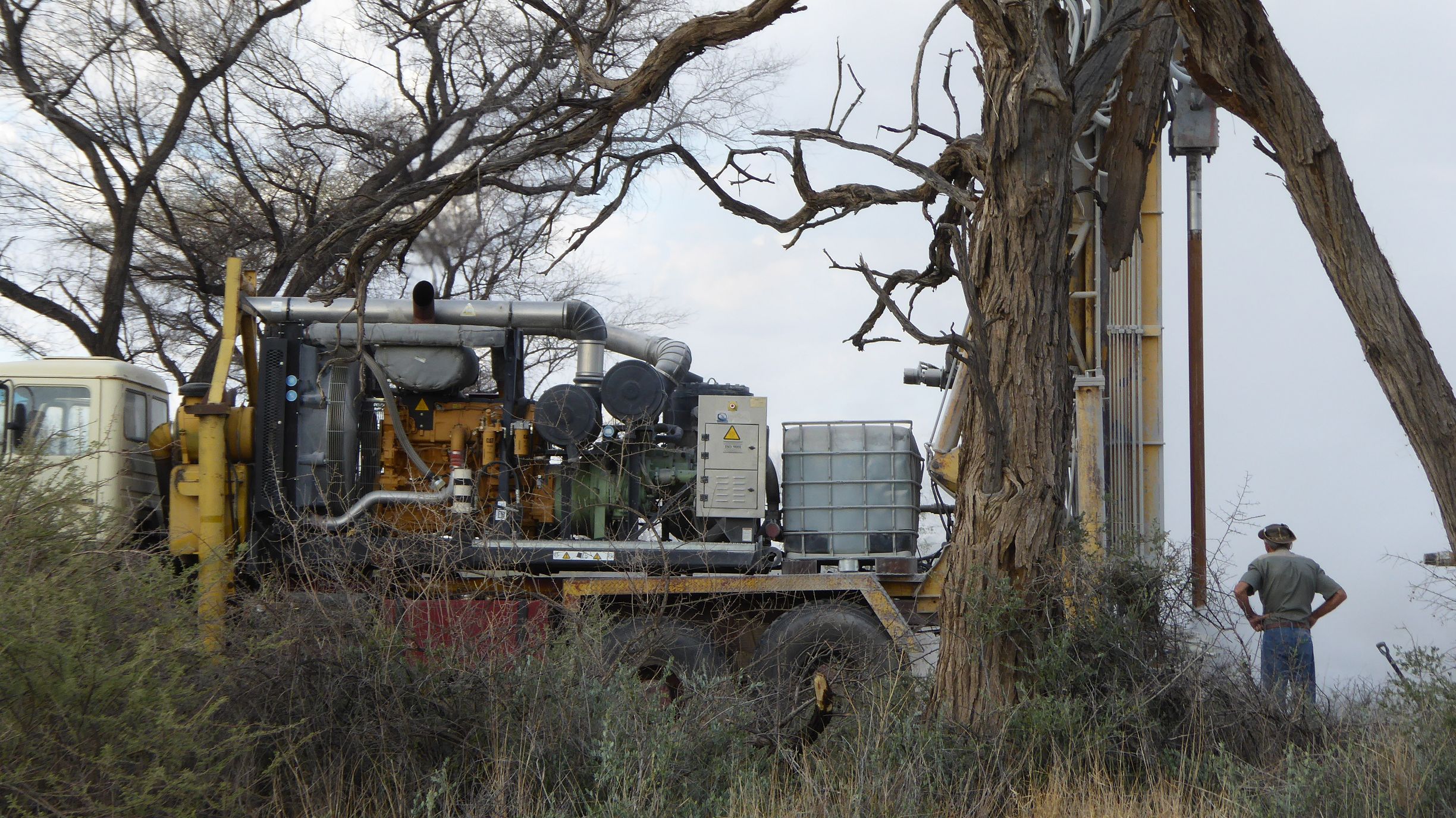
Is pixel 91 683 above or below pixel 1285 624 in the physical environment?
above

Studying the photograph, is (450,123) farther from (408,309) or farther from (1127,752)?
(1127,752)

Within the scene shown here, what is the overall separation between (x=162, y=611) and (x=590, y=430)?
15.3ft

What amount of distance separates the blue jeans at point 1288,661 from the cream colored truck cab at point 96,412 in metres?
8.04

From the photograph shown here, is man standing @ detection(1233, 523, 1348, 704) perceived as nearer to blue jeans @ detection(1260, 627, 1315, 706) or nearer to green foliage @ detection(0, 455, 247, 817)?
blue jeans @ detection(1260, 627, 1315, 706)

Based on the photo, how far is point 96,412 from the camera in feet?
32.3

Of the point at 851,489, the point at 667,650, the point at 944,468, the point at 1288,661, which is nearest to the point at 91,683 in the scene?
the point at 667,650

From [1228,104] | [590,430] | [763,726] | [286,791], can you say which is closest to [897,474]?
[590,430]

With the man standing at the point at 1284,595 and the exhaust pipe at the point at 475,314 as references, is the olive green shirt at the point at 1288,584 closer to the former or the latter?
the man standing at the point at 1284,595

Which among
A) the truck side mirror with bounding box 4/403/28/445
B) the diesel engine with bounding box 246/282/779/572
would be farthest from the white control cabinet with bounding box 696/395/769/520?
the truck side mirror with bounding box 4/403/28/445

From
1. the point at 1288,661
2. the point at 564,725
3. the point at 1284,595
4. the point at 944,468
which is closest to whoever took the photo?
the point at 564,725

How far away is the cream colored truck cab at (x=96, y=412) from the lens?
960cm

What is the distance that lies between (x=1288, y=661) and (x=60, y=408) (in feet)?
30.5

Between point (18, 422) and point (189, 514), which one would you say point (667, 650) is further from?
point (18, 422)

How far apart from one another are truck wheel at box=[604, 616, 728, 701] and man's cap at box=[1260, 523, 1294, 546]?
4.09 meters
